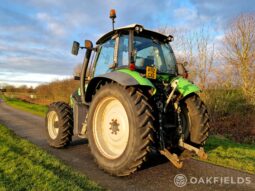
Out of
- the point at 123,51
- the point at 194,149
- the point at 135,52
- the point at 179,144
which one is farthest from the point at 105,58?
the point at 194,149

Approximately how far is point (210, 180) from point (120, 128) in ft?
5.33

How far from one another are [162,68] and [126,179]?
7.61 feet

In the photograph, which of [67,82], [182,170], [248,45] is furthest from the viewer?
[67,82]

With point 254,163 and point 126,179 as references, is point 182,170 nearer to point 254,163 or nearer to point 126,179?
point 126,179

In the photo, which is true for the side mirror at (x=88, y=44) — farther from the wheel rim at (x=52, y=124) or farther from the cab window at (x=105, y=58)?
the wheel rim at (x=52, y=124)

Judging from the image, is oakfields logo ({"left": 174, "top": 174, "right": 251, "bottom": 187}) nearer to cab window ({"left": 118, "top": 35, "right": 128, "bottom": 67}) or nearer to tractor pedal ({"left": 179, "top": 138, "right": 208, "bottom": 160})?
tractor pedal ({"left": 179, "top": 138, "right": 208, "bottom": 160})

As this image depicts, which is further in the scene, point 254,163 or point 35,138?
point 35,138

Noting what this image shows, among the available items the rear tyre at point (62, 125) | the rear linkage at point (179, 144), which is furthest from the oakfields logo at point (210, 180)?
the rear tyre at point (62, 125)

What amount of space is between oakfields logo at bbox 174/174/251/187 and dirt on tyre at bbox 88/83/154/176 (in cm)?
68

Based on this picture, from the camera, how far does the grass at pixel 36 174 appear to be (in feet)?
11.1

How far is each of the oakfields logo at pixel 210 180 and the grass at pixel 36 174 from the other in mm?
1238

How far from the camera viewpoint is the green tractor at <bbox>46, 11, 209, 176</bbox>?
3.85 m

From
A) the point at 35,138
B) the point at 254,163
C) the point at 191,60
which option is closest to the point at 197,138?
the point at 254,163

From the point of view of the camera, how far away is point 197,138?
477 cm
